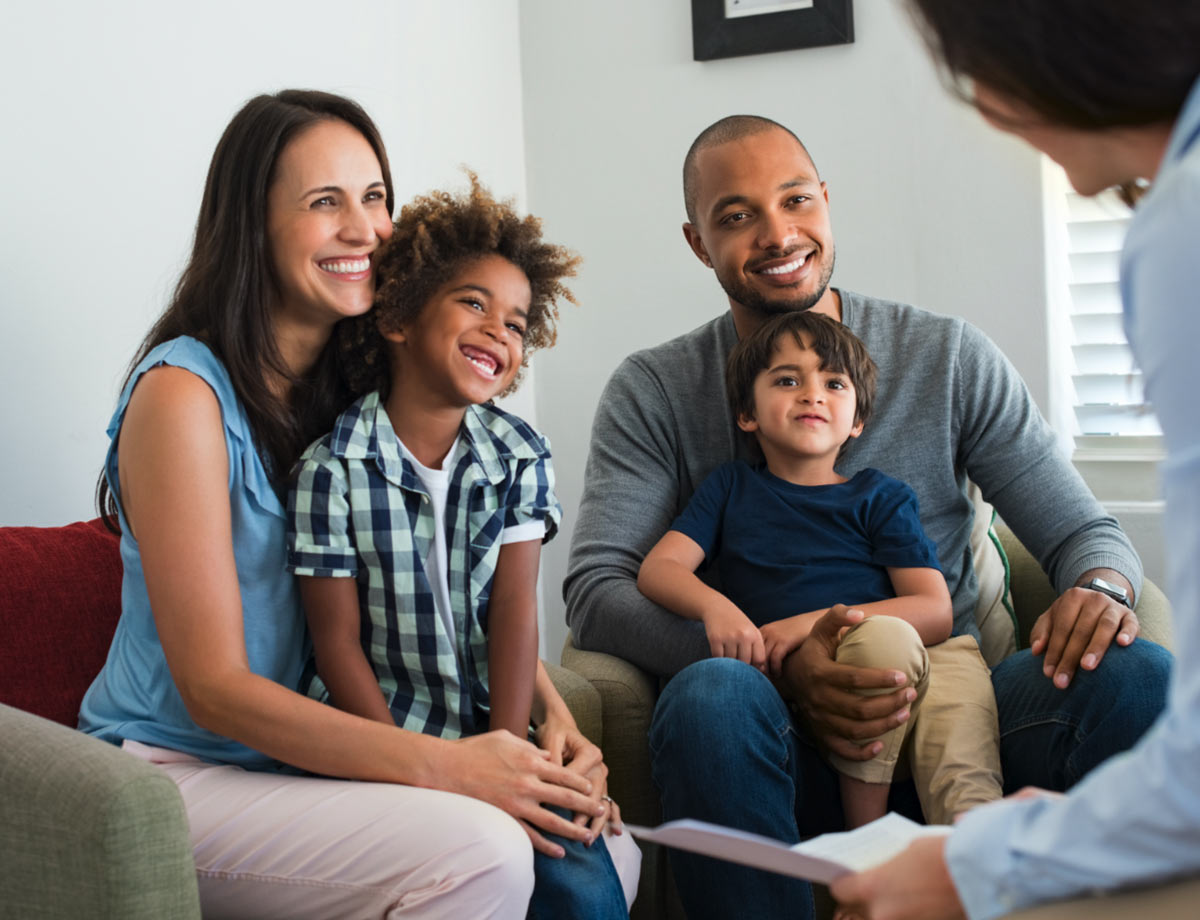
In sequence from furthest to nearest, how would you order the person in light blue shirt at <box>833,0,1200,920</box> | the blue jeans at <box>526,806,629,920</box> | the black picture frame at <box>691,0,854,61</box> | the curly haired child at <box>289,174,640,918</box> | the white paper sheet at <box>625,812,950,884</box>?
1. the black picture frame at <box>691,0,854,61</box>
2. the curly haired child at <box>289,174,640,918</box>
3. the blue jeans at <box>526,806,629,920</box>
4. the white paper sheet at <box>625,812,950,884</box>
5. the person in light blue shirt at <box>833,0,1200,920</box>

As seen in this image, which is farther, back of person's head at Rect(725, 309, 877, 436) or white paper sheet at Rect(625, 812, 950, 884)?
back of person's head at Rect(725, 309, 877, 436)

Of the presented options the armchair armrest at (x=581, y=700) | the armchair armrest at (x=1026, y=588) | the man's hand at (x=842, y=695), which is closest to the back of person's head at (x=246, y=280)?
the armchair armrest at (x=581, y=700)

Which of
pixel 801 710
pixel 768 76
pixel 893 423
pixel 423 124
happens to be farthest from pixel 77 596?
pixel 768 76

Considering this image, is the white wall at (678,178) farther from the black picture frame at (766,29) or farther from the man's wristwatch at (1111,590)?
the man's wristwatch at (1111,590)

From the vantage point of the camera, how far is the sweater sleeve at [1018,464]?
190 cm

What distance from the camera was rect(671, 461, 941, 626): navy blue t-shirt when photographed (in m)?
1.78

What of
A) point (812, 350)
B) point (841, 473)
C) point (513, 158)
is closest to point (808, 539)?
point (841, 473)

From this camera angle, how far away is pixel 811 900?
1482 mm

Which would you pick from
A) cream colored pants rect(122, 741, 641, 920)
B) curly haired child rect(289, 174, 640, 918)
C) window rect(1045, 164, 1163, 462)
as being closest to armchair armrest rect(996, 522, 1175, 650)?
window rect(1045, 164, 1163, 462)

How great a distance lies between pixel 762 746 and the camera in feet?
4.95

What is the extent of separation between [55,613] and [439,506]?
0.49 meters

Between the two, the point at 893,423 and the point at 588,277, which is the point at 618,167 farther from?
the point at 893,423

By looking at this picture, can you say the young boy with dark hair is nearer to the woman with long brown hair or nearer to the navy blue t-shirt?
the navy blue t-shirt

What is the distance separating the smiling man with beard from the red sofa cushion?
70cm
